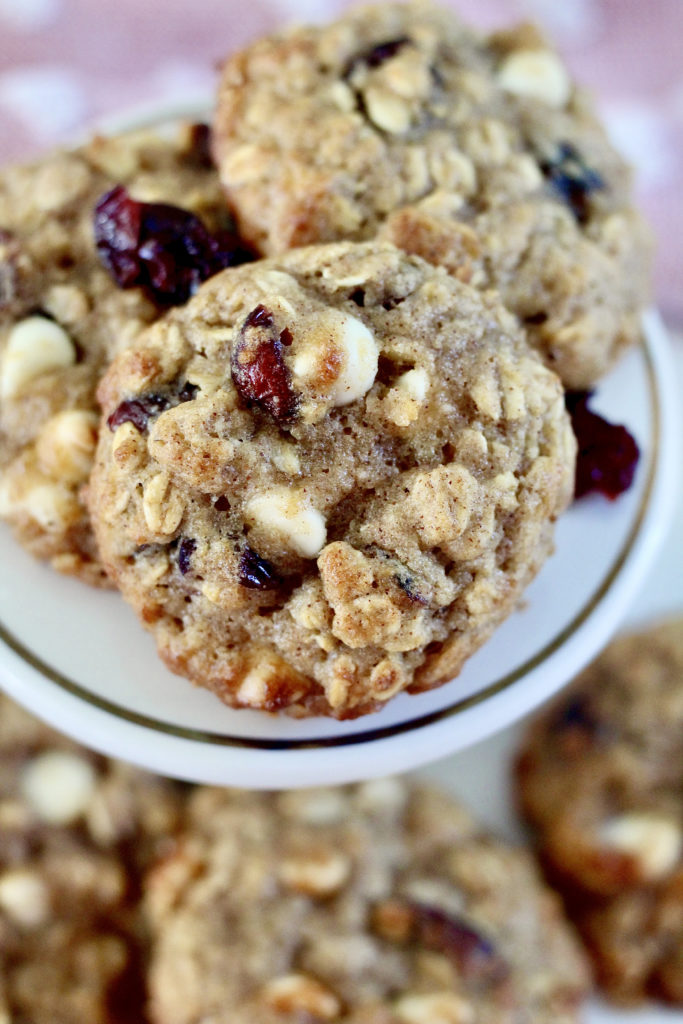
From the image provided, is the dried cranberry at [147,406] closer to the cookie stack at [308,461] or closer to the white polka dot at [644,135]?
the cookie stack at [308,461]

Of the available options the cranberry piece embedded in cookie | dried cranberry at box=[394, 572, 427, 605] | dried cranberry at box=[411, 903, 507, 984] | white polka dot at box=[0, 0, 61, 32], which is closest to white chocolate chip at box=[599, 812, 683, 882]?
the cranberry piece embedded in cookie

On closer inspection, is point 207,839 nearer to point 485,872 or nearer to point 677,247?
point 485,872

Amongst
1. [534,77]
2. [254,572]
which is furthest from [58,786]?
[534,77]

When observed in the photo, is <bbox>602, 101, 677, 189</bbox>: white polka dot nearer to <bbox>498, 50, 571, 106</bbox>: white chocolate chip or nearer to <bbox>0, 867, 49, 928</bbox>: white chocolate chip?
<bbox>498, 50, 571, 106</bbox>: white chocolate chip

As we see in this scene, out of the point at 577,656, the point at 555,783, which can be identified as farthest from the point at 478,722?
the point at 555,783

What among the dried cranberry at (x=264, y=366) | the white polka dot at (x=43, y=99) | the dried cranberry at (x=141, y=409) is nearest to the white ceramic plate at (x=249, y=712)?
the dried cranberry at (x=141, y=409)

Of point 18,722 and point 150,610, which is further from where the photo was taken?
point 18,722
